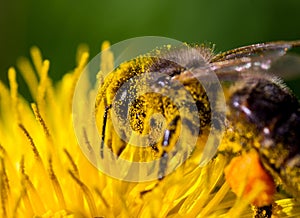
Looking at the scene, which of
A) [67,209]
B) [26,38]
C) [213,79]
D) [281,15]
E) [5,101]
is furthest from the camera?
[26,38]

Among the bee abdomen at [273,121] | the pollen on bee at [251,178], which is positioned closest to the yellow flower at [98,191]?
the pollen on bee at [251,178]

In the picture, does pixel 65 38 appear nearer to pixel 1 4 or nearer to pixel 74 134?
pixel 1 4

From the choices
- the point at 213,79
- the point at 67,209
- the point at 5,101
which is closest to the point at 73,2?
the point at 5,101

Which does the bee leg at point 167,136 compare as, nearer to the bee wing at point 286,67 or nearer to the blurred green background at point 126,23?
the bee wing at point 286,67

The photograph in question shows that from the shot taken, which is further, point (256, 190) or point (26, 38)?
point (26, 38)

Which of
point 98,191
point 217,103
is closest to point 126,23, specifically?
point 98,191

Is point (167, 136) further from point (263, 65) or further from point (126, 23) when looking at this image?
point (126, 23)
